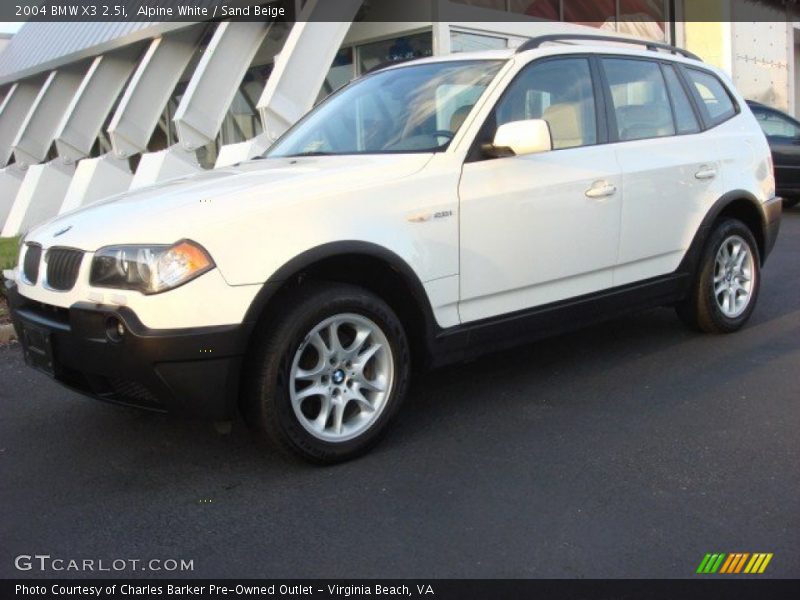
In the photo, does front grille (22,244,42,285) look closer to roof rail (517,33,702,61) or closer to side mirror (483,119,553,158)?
side mirror (483,119,553,158)

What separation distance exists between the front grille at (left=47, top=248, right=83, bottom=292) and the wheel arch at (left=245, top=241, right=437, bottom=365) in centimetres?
82

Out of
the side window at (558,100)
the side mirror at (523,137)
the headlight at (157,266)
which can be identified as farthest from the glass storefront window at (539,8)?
the headlight at (157,266)

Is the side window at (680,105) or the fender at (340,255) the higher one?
the side window at (680,105)

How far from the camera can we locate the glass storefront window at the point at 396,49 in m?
13.4

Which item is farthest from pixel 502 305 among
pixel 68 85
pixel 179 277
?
pixel 68 85

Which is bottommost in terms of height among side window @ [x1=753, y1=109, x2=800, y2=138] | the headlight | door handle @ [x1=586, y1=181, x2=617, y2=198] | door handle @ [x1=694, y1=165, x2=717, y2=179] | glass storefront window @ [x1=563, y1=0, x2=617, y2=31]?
side window @ [x1=753, y1=109, x2=800, y2=138]

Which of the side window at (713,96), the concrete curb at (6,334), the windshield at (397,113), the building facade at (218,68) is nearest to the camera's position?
the windshield at (397,113)

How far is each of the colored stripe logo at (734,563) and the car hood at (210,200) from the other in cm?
207

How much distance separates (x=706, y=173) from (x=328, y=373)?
3.07 m

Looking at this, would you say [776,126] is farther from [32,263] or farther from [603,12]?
[32,263]

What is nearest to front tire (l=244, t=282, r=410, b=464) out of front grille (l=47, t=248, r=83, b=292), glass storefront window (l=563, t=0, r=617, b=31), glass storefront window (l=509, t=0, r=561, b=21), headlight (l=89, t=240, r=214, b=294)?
headlight (l=89, t=240, r=214, b=294)

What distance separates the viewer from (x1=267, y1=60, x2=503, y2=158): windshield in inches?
167

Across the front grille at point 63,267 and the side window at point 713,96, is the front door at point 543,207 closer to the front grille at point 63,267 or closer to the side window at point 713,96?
the side window at point 713,96
